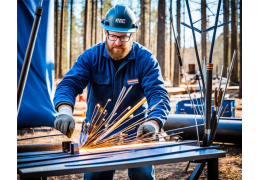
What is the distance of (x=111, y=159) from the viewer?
1.43 m

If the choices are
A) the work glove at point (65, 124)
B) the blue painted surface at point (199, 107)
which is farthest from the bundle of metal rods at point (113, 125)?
the blue painted surface at point (199, 107)

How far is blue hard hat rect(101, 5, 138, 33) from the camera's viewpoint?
214 centimetres

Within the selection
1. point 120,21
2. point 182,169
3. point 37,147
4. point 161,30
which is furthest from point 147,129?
point 161,30

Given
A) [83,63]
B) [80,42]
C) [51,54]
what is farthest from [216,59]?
[83,63]

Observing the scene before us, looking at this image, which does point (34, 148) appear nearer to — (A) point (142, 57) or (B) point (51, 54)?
(A) point (142, 57)

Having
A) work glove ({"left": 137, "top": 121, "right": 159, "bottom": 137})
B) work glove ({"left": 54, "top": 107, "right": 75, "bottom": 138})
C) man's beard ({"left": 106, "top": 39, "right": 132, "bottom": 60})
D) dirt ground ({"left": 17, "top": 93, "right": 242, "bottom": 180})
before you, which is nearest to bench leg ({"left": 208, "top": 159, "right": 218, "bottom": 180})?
work glove ({"left": 137, "top": 121, "right": 159, "bottom": 137})

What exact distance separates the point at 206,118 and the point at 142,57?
28.3 inches

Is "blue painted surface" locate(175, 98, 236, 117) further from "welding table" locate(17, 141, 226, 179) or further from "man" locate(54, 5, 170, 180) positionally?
"welding table" locate(17, 141, 226, 179)

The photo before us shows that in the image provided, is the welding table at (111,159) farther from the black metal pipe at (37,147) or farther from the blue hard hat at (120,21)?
the blue hard hat at (120,21)

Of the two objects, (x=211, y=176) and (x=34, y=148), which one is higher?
(x=34, y=148)

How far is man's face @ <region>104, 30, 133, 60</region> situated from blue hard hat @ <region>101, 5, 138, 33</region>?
1.5 inches

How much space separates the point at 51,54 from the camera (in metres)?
4.62
